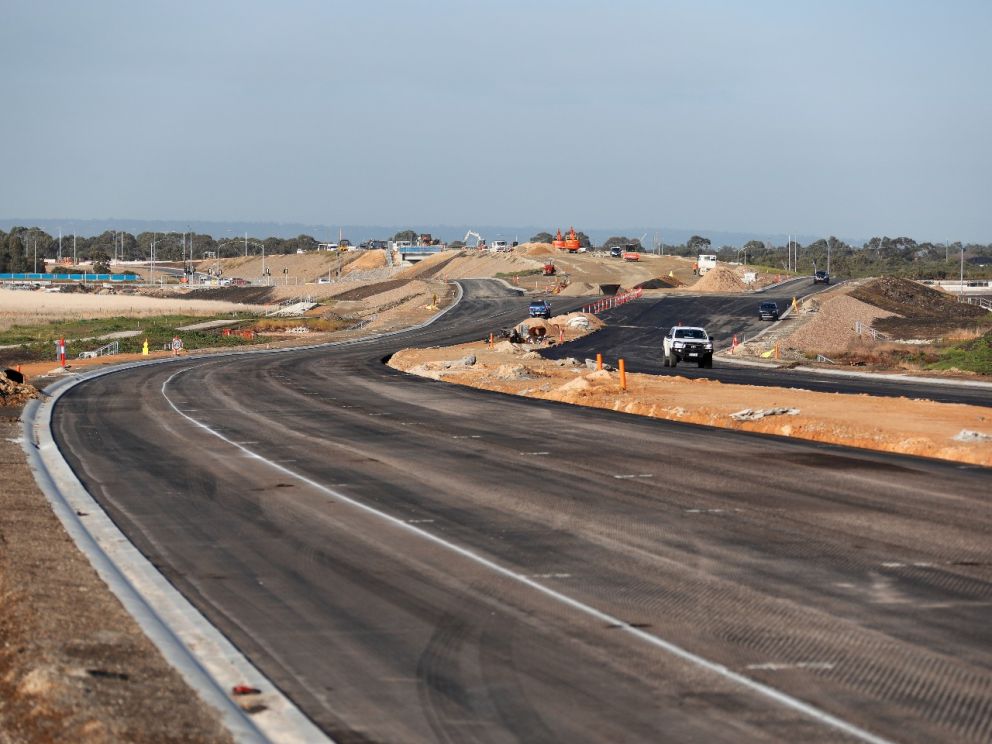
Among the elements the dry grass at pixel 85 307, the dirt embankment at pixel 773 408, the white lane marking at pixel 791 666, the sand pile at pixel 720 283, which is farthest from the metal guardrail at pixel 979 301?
the white lane marking at pixel 791 666

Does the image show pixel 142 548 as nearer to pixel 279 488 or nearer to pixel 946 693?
pixel 279 488

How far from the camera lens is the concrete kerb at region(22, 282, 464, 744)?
8914 millimetres

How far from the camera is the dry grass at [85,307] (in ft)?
417

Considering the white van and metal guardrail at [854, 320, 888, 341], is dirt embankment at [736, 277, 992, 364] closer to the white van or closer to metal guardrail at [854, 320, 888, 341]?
metal guardrail at [854, 320, 888, 341]

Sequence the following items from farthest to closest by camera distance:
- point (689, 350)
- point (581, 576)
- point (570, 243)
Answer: point (570, 243) → point (689, 350) → point (581, 576)

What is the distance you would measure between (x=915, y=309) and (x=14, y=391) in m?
76.1

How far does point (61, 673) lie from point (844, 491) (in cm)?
1356

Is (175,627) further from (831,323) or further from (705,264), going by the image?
(705,264)

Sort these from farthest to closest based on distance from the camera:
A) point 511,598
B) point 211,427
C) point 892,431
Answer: point 211,427
point 892,431
point 511,598

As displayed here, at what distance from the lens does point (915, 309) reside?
97375mm

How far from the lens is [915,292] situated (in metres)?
108

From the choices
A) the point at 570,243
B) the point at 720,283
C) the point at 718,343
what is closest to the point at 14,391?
the point at 718,343

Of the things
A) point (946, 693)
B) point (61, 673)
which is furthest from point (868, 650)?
point (61, 673)

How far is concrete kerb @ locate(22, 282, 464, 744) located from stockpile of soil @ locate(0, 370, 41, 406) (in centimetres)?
1487
